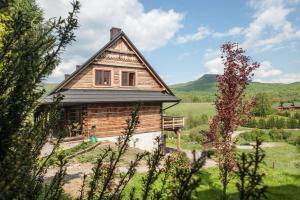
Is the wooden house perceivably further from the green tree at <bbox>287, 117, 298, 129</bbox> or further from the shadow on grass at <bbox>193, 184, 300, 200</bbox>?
the green tree at <bbox>287, 117, 298, 129</bbox>

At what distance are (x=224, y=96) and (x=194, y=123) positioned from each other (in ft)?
223

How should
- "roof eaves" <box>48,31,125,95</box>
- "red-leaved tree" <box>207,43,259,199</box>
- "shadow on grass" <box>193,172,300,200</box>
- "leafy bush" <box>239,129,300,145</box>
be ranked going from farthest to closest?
1. "leafy bush" <box>239,129,300,145</box>
2. "roof eaves" <box>48,31,125,95</box>
3. "shadow on grass" <box>193,172,300,200</box>
4. "red-leaved tree" <box>207,43,259,199</box>

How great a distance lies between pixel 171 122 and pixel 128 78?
5.71 meters

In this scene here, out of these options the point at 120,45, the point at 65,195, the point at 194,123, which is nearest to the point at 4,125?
the point at 65,195

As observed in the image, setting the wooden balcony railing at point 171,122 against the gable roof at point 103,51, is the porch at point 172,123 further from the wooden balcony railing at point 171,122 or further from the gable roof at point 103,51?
the gable roof at point 103,51

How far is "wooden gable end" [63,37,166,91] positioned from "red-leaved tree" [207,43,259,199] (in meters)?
13.7

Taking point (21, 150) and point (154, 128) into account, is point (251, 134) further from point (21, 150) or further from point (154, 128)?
point (21, 150)

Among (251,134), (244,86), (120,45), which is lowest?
(251,134)

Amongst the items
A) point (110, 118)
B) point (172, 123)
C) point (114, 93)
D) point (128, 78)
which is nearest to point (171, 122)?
point (172, 123)

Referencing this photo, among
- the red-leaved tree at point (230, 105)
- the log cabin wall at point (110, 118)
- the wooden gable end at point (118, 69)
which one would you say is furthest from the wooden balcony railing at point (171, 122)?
the red-leaved tree at point (230, 105)

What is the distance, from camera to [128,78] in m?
25.9

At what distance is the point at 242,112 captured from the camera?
11109 millimetres

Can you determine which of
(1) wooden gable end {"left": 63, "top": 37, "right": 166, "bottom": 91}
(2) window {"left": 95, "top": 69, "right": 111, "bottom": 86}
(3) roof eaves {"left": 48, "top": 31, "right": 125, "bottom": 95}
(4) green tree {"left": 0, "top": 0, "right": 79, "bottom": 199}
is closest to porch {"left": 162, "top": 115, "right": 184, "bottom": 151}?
(1) wooden gable end {"left": 63, "top": 37, "right": 166, "bottom": 91}

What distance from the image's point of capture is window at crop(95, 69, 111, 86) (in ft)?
79.0
